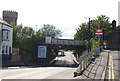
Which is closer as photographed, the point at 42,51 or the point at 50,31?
the point at 42,51

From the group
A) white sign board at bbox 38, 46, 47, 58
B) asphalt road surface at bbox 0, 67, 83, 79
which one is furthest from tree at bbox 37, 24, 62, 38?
asphalt road surface at bbox 0, 67, 83, 79

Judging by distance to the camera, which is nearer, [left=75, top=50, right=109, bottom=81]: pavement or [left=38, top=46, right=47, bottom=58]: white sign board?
[left=75, top=50, right=109, bottom=81]: pavement

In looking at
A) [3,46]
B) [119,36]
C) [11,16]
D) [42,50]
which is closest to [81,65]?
[3,46]

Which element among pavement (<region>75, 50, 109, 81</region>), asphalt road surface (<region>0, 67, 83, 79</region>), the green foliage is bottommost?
asphalt road surface (<region>0, 67, 83, 79</region>)

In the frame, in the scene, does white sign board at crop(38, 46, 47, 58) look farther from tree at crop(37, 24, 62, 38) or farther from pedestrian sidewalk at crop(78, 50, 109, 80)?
tree at crop(37, 24, 62, 38)

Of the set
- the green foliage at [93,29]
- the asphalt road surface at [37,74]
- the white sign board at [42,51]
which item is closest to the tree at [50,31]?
the green foliage at [93,29]

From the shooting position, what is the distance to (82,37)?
86.7 meters

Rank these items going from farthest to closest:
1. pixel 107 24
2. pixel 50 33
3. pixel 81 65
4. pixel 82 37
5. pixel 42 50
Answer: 1. pixel 50 33
2. pixel 82 37
3. pixel 107 24
4. pixel 42 50
5. pixel 81 65

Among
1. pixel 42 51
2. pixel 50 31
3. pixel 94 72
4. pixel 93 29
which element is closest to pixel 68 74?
pixel 94 72

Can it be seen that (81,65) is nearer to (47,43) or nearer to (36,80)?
(36,80)

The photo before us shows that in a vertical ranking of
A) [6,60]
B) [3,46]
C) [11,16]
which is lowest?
[6,60]

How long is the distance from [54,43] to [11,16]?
25.3 meters

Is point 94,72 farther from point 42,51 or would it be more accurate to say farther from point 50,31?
point 50,31

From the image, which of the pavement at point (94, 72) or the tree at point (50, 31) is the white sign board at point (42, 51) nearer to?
the pavement at point (94, 72)
